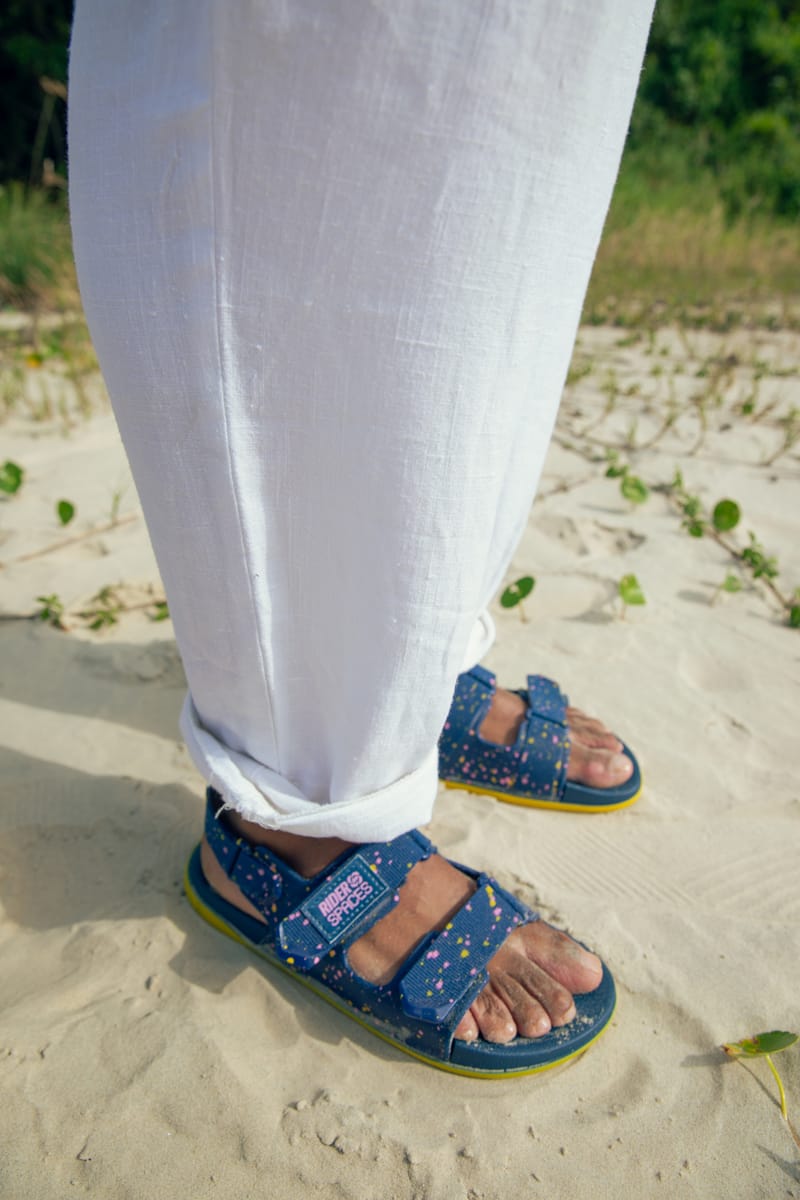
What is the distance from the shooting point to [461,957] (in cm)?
104

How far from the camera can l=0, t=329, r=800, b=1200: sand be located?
92cm

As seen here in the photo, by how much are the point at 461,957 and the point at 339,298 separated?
0.80m

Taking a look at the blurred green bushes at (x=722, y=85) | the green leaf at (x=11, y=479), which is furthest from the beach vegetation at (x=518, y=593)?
the blurred green bushes at (x=722, y=85)

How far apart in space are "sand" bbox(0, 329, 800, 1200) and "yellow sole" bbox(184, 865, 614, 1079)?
0.01 metres

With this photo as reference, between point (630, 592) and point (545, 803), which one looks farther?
point (630, 592)

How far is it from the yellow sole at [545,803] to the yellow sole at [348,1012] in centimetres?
38

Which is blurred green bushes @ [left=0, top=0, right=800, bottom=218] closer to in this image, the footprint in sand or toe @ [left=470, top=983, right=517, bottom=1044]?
the footprint in sand

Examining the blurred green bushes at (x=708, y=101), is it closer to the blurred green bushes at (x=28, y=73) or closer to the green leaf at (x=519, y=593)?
the blurred green bushes at (x=28, y=73)

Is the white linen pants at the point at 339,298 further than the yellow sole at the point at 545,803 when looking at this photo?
No

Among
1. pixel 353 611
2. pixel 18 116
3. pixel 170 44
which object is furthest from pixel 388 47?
pixel 18 116

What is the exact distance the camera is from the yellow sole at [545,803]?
1.41 meters

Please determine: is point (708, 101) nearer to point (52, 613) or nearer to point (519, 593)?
point (519, 593)

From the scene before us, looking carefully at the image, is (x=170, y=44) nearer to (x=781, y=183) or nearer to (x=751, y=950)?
(x=751, y=950)

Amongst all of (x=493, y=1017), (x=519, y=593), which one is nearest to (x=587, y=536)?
(x=519, y=593)
